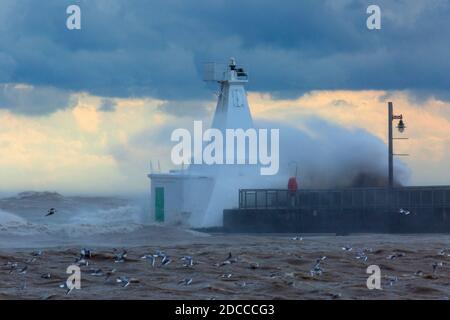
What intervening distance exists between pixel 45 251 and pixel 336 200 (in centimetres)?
1196

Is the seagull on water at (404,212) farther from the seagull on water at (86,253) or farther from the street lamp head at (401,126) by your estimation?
the seagull on water at (86,253)

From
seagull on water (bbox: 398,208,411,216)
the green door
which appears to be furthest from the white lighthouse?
seagull on water (bbox: 398,208,411,216)

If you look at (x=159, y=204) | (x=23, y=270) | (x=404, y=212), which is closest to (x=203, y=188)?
(x=159, y=204)

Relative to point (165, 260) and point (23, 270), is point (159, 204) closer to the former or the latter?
point (165, 260)

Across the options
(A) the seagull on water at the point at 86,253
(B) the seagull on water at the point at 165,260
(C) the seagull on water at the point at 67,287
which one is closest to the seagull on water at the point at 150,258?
(B) the seagull on water at the point at 165,260

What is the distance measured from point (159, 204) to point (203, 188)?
1.71 m

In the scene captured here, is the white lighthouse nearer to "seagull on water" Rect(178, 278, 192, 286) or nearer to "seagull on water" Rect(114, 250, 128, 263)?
"seagull on water" Rect(114, 250, 128, 263)

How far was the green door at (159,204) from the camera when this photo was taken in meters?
47.1

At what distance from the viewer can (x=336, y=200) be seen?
46.8 m

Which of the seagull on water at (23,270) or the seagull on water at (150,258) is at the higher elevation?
the seagull on water at (150,258)

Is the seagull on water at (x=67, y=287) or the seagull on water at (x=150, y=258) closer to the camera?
the seagull on water at (x=67, y=287)
